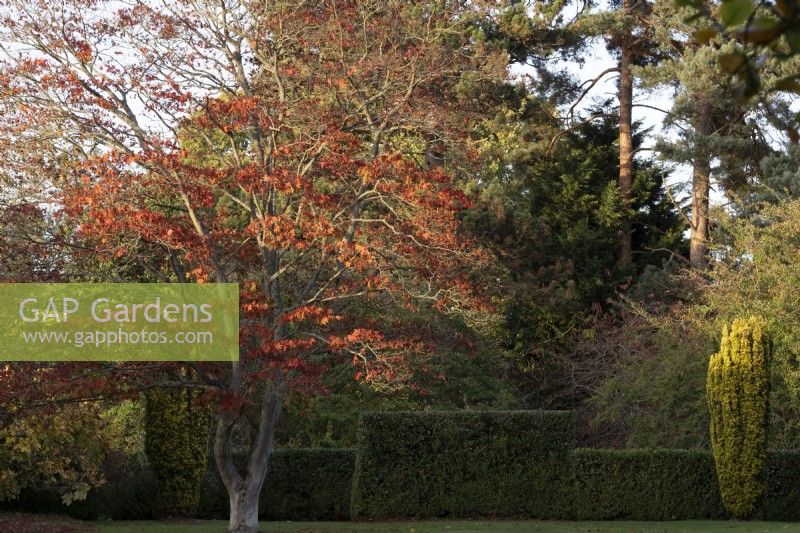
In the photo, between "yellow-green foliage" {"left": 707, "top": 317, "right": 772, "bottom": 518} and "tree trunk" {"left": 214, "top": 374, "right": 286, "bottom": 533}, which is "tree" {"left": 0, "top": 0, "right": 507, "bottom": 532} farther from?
"yellow-green foliage" {"left": 707, "top": 317, "right": 772, "bottom": 518}

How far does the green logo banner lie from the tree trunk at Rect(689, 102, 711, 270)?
52.5 feet

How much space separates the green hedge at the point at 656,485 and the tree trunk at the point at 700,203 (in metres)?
9.18

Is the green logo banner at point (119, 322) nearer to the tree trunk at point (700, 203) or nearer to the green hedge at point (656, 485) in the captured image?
the green hedge at point (656, 485)

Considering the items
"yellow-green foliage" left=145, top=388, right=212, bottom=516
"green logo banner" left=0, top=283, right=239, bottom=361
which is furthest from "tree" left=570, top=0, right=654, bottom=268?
"green logo banner" left=0, top=283, right=239, bottom=361

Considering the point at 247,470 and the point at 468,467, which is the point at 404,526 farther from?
the point at 247,470

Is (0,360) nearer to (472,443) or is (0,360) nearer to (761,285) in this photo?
(472,443)

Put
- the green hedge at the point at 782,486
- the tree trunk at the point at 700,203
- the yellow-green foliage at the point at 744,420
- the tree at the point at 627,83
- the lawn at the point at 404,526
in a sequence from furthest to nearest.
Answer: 1. the tree at the point at 627,83
2. the tree trunk at the point at 700,203
3. the green hedge at the point at 782,486
4. the yellow-green foliage at the point at 744,420
5. the lawn at the point at 404,526

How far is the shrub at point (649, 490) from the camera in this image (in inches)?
772

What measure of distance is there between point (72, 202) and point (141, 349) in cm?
233

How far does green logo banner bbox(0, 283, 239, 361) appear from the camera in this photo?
14266 millimetres

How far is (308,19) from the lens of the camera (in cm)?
1500

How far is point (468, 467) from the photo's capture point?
1978cm

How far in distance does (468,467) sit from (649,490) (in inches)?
129

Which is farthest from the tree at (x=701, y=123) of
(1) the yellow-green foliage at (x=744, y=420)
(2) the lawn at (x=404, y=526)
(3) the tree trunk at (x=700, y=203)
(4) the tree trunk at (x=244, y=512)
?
(4) the tree trunk at (x=244, y=512)
